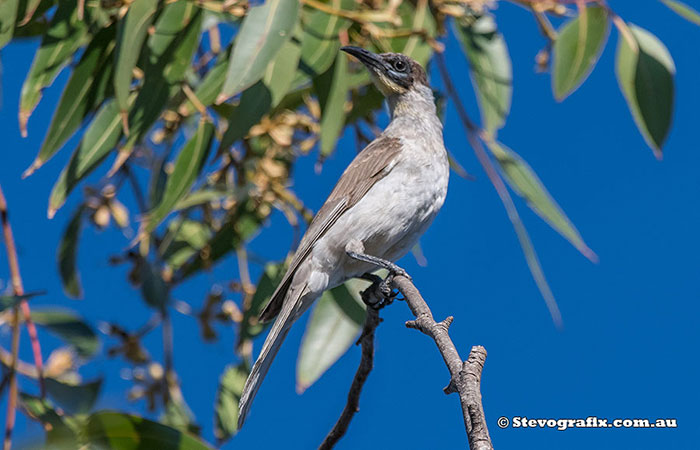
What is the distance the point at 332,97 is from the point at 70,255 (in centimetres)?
133

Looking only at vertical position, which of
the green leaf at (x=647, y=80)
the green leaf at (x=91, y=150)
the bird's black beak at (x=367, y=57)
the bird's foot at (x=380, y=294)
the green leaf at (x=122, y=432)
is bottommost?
the green leaf at (x=122, y=432)

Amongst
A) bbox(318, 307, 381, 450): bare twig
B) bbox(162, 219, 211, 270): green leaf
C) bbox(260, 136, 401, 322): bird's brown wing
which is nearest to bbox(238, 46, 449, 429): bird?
bbox(260, 136, 401, 322): bird's brown wing

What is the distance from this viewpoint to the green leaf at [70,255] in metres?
3.79

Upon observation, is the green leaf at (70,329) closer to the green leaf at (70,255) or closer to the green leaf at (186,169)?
the green leaf at (70,255)

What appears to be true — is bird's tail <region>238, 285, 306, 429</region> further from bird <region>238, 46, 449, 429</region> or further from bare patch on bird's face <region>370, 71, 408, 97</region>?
bare patch on bird's face <region>370, 71, 408, 97</region>

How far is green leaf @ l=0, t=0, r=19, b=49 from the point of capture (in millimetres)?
2926

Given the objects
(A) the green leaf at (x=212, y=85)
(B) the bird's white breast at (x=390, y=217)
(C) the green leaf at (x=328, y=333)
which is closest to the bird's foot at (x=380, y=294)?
(B) the bird's white breast at (x=390, y=217)

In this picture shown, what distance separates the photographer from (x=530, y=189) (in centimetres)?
344

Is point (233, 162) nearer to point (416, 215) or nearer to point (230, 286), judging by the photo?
point (230, 286)

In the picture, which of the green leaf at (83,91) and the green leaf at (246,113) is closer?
the green leaf at (246,113)

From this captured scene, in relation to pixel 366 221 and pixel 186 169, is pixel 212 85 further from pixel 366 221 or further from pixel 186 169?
pixel 366 221

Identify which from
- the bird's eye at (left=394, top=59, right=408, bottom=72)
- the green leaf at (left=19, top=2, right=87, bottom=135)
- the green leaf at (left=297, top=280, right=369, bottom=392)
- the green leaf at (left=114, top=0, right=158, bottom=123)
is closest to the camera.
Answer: the green leaf at (left=114, top=0, right=158, bottom=123)

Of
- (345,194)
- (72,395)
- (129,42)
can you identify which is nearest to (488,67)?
(345,194)

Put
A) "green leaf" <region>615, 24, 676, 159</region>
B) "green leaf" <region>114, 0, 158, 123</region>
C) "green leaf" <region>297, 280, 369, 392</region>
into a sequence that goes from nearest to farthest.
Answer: "green leaf" <region>114, 0, 158, 123</region> → "green leaf" <region>297, 280, 369, 392</region> → "green leaf" <region>615, 24, 676, 159</region>
